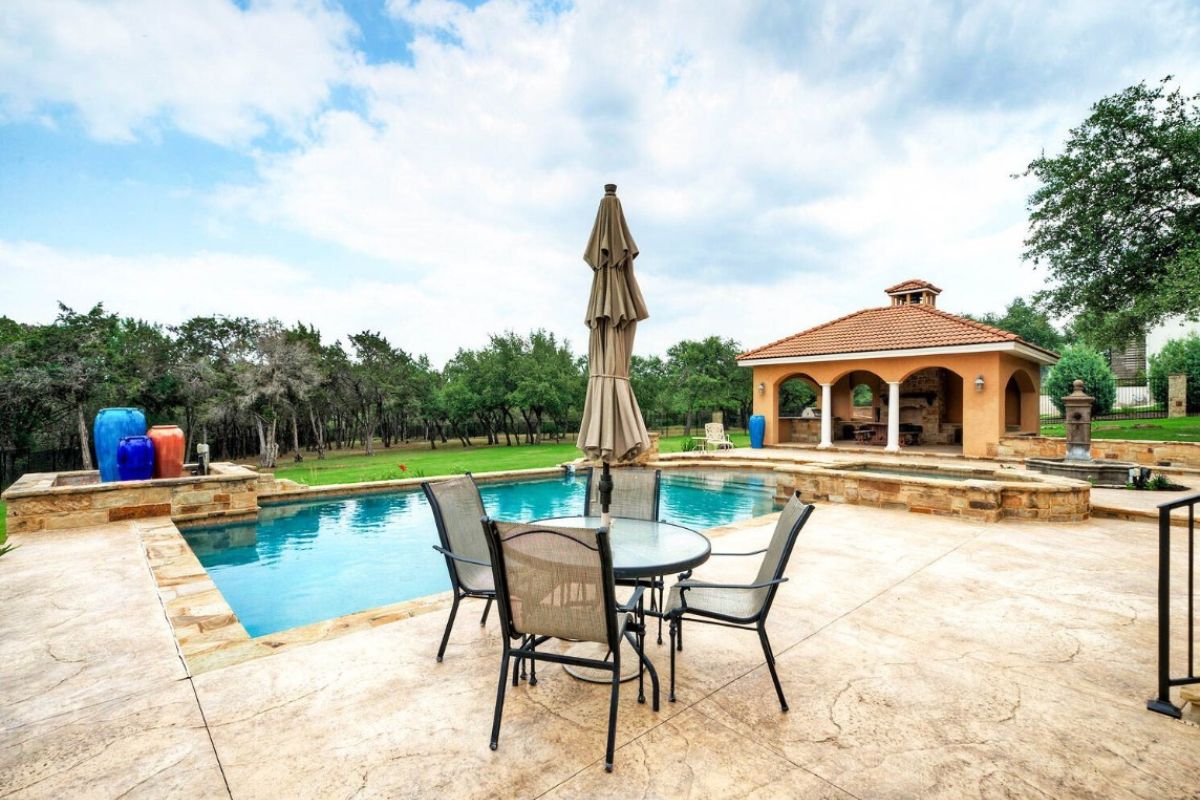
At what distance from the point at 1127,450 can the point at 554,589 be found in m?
15.3

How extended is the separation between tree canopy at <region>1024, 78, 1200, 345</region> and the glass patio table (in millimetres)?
15706

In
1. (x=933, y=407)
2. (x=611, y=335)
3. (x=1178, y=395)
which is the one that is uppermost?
(x=1178, y=395)

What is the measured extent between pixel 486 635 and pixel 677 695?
1.26 m

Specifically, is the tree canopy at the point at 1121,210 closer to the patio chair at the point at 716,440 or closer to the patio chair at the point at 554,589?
the patio chair at the point at 716,440

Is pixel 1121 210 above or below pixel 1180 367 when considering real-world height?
above

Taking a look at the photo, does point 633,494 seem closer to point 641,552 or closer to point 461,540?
point 641,552

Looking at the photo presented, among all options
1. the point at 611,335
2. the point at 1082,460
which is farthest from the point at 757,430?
the point at 611,335

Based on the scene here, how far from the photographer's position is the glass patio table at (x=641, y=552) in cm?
254

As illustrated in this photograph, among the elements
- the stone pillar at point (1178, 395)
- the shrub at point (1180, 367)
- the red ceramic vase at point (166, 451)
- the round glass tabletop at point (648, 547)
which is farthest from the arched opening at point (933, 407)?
the red ceramic vase at point (166, 451)

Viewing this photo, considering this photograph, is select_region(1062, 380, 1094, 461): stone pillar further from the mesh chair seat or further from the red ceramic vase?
the red ceramic vase

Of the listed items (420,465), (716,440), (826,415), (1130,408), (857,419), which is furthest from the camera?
(1130,408)

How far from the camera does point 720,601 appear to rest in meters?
2.69

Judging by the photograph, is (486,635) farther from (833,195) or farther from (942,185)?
(942,185)

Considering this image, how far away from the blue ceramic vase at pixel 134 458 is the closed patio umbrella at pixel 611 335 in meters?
7.14
